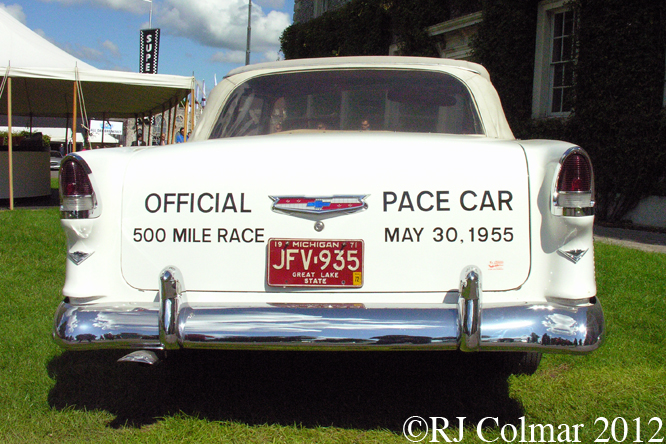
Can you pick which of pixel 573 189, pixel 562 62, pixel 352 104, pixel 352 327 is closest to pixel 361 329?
pixel 352 327

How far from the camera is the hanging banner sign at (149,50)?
17.8m

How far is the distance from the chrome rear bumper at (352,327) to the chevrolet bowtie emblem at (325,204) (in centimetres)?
37

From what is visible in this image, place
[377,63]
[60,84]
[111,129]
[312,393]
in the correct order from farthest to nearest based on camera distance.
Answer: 1. [111,129]
2. [60,84]
3. [377,63]
4. [312,393]

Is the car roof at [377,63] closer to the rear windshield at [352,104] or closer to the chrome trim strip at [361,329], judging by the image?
the rear windshield at [352,104]

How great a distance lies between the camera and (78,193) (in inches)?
96.7

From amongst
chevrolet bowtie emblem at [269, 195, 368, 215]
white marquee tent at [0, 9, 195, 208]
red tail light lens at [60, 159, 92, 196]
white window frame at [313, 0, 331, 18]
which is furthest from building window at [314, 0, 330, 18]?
chevrolet bowtie emblem at [269, 195, 368, 215]

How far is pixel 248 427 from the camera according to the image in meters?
2.65

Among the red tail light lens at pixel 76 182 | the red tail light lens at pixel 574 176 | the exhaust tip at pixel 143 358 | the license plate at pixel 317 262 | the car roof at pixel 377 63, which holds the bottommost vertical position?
the exhaust tip at pixel 143 358

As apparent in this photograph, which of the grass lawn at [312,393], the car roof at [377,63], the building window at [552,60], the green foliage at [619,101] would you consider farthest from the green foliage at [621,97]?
the car roof at [377,63]

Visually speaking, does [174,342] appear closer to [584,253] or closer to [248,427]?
[248,427]

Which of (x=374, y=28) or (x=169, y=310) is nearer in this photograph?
(x=169, y=310)

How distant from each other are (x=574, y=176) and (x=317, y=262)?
3.38 feet

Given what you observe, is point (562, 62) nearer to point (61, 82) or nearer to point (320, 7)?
point (61, 82)

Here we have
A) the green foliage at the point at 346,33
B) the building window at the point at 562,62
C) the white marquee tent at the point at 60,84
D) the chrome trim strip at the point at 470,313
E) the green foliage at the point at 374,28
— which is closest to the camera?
the chrome trim strip at the point at 470,313
